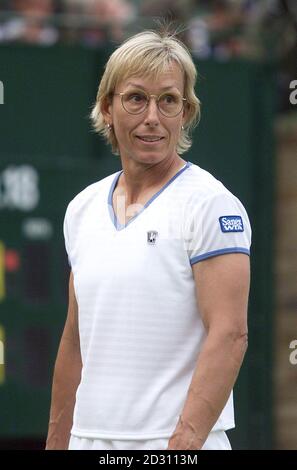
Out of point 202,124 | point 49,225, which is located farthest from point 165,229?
point 202,124

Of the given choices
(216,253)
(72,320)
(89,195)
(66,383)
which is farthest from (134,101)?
(66,383)

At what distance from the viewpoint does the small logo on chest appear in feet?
9.50

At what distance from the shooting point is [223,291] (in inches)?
112

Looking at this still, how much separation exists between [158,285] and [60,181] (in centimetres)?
397

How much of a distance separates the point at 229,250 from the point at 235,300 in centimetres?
→ 12

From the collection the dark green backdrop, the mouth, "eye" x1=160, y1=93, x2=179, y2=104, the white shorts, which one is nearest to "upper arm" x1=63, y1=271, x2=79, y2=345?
the white shorts

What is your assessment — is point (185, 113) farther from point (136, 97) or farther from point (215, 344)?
point (215, 344)

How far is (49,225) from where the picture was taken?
677 cm

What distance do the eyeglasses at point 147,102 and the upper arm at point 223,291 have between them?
395 millimetres

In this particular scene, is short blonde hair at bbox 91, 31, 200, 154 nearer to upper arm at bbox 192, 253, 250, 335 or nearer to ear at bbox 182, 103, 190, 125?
ear at bbox 182, 103, 190, 125

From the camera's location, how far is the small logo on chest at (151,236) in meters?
2.90

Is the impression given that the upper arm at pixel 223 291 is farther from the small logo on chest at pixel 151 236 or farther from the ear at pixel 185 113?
the ear at pixel 185 113

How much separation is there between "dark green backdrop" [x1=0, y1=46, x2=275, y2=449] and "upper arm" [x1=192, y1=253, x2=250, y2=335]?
383 centimetres
